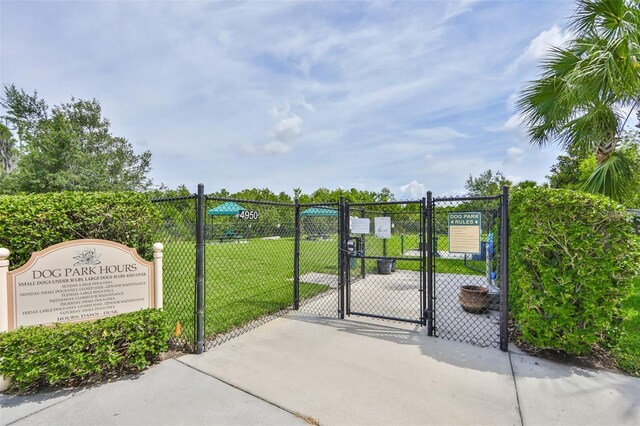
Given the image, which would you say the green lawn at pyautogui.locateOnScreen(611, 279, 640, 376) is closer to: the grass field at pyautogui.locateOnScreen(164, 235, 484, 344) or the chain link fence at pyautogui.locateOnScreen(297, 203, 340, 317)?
the chain link fence at pyautogui.locateOnScreen(297, 203, 340, 317)

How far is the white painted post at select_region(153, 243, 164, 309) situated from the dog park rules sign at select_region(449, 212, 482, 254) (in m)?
3.67

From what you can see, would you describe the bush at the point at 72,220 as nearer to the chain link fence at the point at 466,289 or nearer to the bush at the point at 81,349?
the bush at the point at 81,349

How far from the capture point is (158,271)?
3.30 metres

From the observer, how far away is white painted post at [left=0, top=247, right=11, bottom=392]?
2545mm

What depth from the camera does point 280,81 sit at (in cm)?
790

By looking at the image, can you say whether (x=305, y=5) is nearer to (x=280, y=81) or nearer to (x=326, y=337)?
(x=280, y=81)

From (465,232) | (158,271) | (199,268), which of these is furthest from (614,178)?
(158,271)

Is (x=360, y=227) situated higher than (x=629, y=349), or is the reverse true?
(x=360, y=227)

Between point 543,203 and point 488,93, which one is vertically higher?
point 488,93

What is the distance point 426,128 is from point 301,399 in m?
9.49

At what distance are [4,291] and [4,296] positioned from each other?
0.04 meters

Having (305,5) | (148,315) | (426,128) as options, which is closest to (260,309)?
(148,315)

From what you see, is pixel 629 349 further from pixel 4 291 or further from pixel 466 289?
pixel 4 291

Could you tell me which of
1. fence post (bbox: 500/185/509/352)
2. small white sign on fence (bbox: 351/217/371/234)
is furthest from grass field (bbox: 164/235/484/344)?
fence post (bbox: 500/185/509/352)
